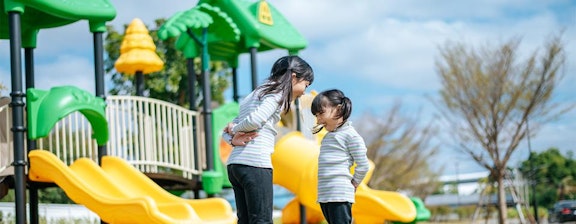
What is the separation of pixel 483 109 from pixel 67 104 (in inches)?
511

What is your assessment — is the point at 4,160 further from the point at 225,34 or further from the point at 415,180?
the point at 415,180

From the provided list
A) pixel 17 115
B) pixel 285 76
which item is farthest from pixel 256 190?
pixel 17 115

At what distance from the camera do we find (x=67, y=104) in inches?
319

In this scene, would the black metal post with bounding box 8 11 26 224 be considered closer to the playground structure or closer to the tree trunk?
the playground structure

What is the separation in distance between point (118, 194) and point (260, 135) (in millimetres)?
4933

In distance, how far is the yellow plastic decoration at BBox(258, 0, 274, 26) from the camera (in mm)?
11203

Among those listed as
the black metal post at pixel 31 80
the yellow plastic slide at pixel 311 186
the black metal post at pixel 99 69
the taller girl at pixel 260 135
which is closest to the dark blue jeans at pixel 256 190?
the taller girl at pixel 260 135

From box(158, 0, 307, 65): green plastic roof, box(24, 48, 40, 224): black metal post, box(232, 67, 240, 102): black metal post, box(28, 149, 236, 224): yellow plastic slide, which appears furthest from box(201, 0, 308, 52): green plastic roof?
box(28, 149, 236, 224): yellow plastic slide

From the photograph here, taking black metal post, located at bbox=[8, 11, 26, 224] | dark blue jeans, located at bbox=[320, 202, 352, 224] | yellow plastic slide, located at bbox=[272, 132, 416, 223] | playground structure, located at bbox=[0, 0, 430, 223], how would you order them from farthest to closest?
yellow plastic slide, located at bbox=[272, 132, 416, 223], playground structure, located at bbox=[0, 0, 430, 223], black metal post, located at bbox=[8, 11, 26, 224], dark blue jeans, located at bbox=[320, 202, 352, 224]

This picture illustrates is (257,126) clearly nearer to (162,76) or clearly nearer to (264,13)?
(264,13)

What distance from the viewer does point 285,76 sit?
12.6 feet

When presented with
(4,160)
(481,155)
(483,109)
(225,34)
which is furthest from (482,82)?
(4,160)

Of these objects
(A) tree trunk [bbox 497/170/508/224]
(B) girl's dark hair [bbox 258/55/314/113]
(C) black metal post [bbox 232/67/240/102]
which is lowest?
(A) tree trunk [bbox 497/170/508/224]

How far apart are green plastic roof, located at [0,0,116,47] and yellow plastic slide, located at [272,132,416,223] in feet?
9.84
